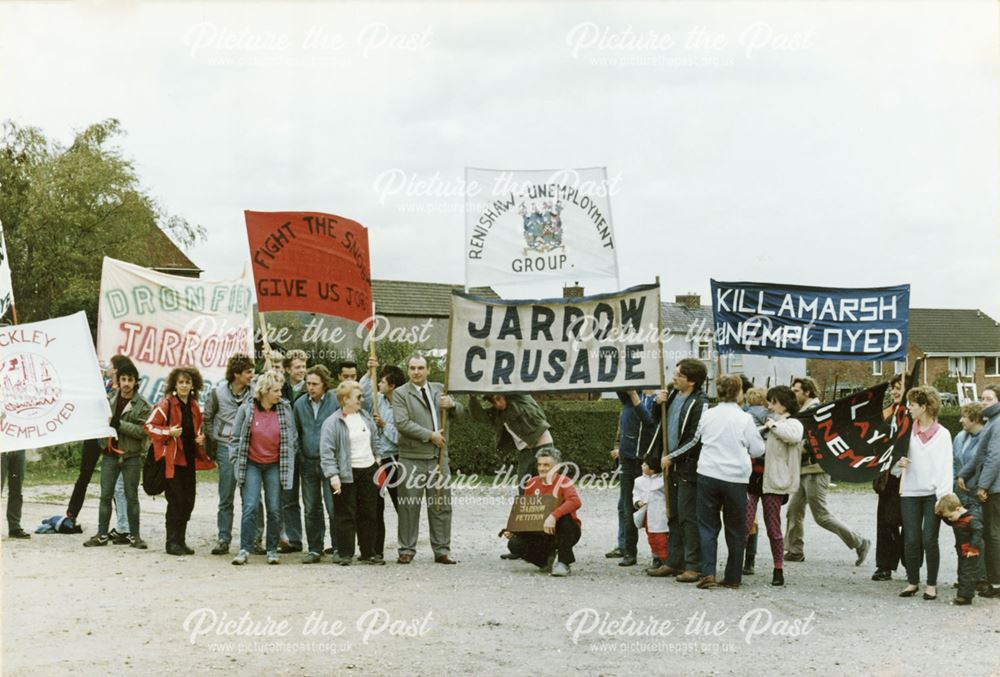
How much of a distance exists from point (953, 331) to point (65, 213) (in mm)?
55437

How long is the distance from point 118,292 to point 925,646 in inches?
386

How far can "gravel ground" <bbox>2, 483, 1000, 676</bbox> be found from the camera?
743 centimetres

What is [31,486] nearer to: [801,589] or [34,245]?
[801,589]

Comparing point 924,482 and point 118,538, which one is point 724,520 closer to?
point 924,482

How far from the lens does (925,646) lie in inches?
316

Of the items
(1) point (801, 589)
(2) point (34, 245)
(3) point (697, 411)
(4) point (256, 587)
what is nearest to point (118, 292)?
(4) point (256, 587)

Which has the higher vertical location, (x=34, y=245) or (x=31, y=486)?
(x=34, y=245)

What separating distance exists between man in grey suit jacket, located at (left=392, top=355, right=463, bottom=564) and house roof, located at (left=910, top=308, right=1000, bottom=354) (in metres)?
62.5

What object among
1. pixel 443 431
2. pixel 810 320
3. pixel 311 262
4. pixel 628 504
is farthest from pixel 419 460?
pixel 810 320

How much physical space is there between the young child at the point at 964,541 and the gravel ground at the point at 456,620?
0.79 ft

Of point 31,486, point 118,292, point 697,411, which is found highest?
point 118,292

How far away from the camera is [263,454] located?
37.8 feet

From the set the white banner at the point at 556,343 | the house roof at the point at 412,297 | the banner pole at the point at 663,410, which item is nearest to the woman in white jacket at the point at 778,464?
the banner pole at the point at 663,410

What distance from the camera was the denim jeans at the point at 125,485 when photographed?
40.3 ft
